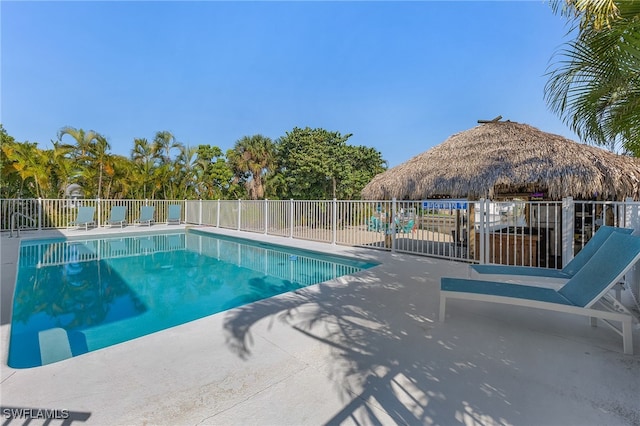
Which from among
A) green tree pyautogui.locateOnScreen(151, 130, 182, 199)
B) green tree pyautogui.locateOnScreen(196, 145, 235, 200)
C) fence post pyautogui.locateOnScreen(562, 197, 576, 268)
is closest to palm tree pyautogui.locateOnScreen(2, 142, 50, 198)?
green tree pyautogui.locateOnScreen(151, 130, 182, 199)

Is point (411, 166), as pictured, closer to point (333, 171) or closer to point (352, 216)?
point (352, 216)

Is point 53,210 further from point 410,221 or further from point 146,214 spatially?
point 410,221

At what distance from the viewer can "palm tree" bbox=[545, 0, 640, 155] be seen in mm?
2557

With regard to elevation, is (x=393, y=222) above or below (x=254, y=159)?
below

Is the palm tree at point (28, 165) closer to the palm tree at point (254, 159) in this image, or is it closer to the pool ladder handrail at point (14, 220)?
the pool ladder handrail at point (14, 220)

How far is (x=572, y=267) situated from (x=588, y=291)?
140 cm

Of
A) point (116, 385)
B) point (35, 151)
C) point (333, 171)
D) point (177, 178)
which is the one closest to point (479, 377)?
point (116, 385)

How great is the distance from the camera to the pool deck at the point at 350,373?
1.94 m


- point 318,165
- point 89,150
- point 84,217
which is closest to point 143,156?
point 89,150

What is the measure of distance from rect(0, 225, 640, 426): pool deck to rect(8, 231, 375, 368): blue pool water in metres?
0.75

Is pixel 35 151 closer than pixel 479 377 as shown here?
No

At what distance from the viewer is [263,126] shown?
21.7 metres

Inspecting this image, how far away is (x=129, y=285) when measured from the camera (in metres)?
6.34

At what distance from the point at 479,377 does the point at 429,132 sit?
21.6 m
